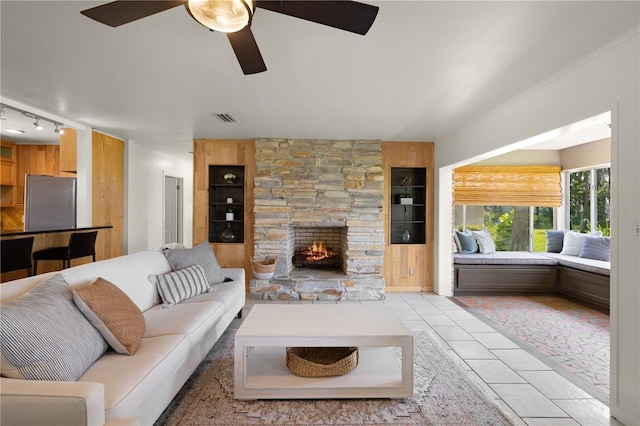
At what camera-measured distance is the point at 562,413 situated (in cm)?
192

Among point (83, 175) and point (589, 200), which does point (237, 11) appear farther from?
point (589, 200)

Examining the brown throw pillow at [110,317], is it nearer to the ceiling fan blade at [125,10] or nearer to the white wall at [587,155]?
the ceiling fan blade at [125,10]

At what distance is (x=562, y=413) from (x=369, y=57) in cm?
272

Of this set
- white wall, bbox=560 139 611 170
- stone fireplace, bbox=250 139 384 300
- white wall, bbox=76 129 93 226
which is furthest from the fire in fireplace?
white wall, bbox=560 139 611 170

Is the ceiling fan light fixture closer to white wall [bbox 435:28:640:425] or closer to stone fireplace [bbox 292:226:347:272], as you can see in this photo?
white wall [bbox 435:28:640:425]

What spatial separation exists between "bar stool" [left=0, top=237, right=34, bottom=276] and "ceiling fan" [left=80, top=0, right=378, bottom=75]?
2.64m

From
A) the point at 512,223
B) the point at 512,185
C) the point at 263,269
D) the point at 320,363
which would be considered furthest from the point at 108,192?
the point at 512,223

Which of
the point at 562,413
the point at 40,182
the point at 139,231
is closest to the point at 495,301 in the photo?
the point at 562,413

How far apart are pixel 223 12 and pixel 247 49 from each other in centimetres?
37

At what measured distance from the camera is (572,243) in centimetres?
487

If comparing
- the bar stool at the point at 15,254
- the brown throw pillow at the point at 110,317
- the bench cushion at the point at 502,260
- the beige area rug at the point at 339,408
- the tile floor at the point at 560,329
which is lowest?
the tile floor at the point at 560,329

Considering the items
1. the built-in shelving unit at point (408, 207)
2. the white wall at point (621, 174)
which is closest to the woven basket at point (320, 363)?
the white wall at point (621, 174)

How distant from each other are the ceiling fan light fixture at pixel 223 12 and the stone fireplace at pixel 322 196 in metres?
3.29

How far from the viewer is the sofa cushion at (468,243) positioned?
506cm
